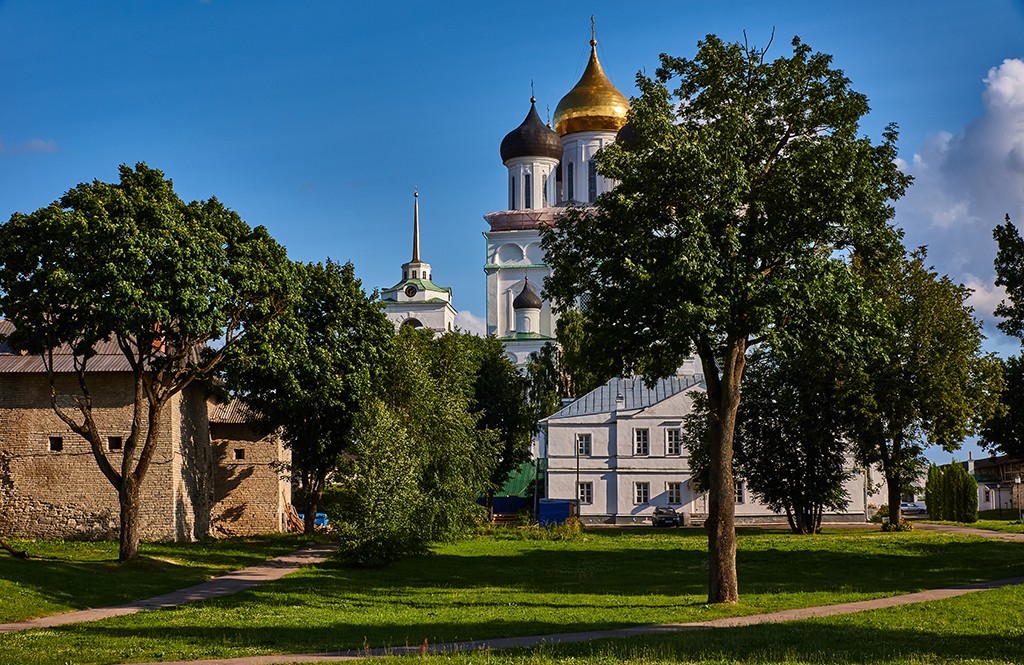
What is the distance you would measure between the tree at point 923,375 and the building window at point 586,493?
17144 millimetres

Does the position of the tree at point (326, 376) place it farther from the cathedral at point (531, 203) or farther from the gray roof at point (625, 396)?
the cathedral at point (531, 203)

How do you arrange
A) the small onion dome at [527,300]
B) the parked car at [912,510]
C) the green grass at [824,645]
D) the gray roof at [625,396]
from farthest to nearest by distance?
the small onion dome at [527,300]
the parked car at [912,510]
the gray roof at [625,396]
the green grass at [824,645]

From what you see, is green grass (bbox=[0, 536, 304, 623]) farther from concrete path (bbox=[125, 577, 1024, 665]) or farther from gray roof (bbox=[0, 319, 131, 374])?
concrete path (bbox=[125, 577, 1024, 665])

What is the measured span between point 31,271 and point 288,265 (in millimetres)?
7476

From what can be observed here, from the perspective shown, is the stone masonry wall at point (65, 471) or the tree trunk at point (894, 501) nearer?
the stone masonry wall at point (65, 471)

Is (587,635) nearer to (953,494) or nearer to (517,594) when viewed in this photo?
(517,594)

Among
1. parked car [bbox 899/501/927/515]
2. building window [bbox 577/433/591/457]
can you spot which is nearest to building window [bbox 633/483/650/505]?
building window [bbox 577/433/591/457]

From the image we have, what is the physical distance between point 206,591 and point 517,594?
662 cm

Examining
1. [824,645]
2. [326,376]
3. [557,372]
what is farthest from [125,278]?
[557,372]

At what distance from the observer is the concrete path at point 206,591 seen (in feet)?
61.1

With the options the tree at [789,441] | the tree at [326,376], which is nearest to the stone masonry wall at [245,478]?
the tree at [326,376]

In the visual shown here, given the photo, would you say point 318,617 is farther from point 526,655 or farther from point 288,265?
point 288,265

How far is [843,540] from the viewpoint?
1446 inches

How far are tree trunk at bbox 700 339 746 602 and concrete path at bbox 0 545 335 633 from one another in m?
9.90
